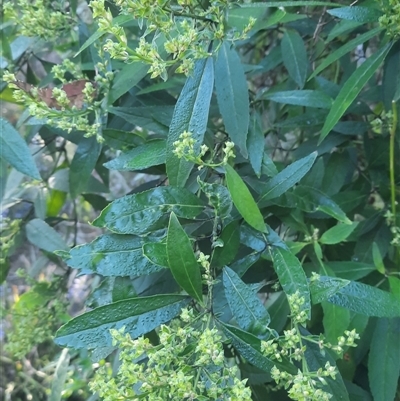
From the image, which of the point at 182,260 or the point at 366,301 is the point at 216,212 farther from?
→ the point at 366,301

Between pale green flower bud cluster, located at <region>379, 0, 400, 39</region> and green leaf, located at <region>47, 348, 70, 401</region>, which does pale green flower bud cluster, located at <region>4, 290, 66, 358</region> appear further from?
pale green flower bud cluster, located at <region>379, 0, 400, 39</region>

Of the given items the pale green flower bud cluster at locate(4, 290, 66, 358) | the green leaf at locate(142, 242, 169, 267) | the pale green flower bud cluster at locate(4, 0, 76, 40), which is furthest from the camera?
the pale green flower bud cluster at locate(4, 290, 66, 358)

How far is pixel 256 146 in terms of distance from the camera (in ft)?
2.34

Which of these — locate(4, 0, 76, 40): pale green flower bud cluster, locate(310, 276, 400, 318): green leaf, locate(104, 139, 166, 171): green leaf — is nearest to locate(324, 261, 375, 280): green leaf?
locate(310, 276, 400, 318): green leaf

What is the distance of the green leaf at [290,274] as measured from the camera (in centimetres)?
59

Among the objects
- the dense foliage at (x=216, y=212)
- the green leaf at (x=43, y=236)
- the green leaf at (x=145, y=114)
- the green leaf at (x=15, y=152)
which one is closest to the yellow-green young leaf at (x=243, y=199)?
the dense foliage at (x=216, y=212)

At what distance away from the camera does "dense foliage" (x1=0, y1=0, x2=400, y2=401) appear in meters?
0.54

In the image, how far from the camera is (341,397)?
62 cm

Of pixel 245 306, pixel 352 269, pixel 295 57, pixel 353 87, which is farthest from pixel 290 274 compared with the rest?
pixel 295 57

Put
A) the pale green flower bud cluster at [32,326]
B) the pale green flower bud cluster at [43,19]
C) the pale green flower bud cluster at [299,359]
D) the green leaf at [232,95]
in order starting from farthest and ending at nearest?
the pale green flower bud cluster at [32,326] < the pale green flower bud cluster at [43,19] < the green leaf at [232,95] < the pale green flower bud cluster at [299,359]

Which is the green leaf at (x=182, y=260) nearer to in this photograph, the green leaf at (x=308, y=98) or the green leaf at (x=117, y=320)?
the green leaf at (x=117, y=320)

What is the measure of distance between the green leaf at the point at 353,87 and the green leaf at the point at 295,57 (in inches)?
4.6

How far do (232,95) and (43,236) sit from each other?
18.5 inches

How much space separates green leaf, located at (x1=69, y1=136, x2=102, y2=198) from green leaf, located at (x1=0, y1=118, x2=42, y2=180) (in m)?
0.11
